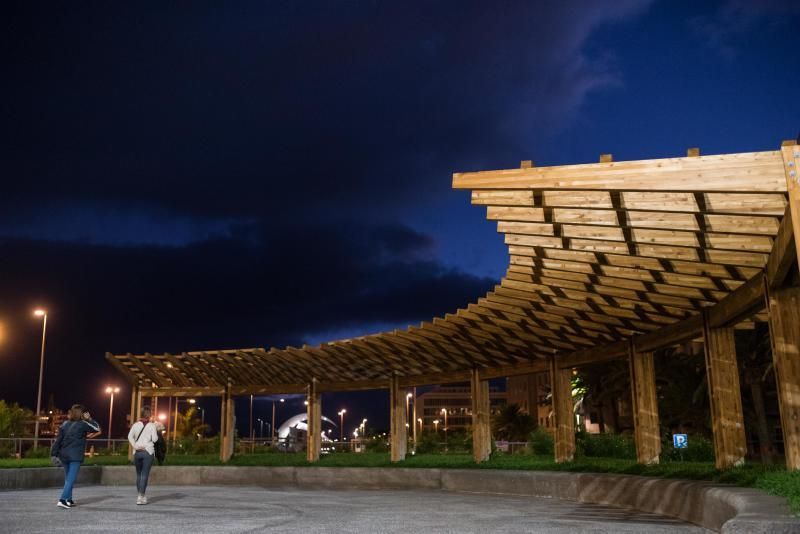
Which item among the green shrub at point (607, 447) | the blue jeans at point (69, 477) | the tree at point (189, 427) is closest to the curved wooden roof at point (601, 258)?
the green shrub at point (607, 447)

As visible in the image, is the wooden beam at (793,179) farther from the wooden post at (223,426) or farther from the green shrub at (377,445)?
the green shrub at (377,445)

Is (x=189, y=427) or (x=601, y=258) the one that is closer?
(x=601, y=258)

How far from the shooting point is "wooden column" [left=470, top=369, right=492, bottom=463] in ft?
72.6

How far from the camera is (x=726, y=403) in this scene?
13414 millimetres

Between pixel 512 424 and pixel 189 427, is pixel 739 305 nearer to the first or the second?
pixel 512 424

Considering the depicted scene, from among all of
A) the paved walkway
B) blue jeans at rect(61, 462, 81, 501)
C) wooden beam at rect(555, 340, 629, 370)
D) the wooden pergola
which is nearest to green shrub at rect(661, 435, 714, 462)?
the wooden pergola

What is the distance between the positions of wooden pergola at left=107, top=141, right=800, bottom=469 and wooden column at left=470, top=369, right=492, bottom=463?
0.15ft

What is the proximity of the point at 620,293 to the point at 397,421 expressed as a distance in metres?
12.6

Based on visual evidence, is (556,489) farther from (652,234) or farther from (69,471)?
(69,471)

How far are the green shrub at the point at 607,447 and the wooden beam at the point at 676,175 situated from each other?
16.4 metres

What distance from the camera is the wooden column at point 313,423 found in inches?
1018

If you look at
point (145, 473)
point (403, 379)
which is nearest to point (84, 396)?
point (403, 379)

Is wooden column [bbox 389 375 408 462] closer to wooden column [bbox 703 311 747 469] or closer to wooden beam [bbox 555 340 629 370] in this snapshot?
wooden beam [bbox 555 340 629 370]

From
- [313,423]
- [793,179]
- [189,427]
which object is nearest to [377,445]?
[313,423]
